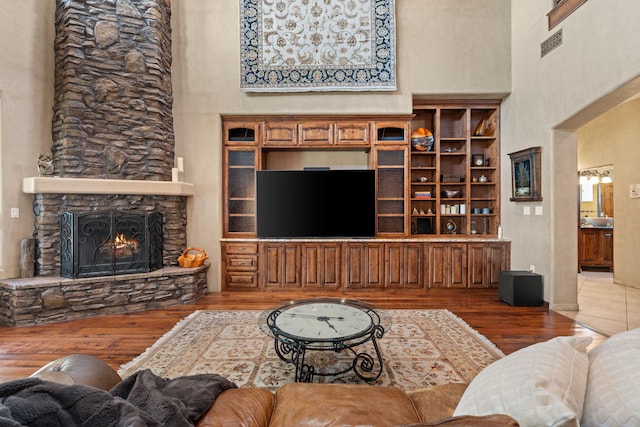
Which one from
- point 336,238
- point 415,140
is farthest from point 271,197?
point 415,140

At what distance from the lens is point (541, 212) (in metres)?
4.03

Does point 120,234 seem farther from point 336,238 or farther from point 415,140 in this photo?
point 415,140

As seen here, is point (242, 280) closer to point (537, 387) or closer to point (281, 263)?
point (281, 263)

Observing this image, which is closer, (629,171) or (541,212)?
(541,212)

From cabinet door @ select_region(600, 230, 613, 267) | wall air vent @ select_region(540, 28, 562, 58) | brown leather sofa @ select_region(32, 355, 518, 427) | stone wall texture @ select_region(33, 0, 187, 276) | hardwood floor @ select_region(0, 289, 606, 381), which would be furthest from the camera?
cabinet door @ select_region(600, 230, 613, 267)

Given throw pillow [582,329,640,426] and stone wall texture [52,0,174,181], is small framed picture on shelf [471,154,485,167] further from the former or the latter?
stone wall texture [52,0,174,181]

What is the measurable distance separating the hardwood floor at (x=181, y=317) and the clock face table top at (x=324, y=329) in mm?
1312

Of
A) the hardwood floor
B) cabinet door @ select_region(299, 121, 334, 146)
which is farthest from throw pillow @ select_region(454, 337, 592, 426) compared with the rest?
cabinet door @ select_region(299, 121, 334, 146)

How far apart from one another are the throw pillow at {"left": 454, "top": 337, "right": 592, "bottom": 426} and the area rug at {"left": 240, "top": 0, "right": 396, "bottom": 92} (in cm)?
430

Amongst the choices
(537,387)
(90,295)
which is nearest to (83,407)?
(537,387)

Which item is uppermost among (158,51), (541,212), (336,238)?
(158,51)

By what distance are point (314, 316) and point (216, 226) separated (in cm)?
287

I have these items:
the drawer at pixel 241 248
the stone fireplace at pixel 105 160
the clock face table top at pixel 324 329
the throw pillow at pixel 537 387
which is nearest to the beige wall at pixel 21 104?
the stone fireplace at pixel 105 160

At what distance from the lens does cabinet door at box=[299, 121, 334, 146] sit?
480 centimetres
